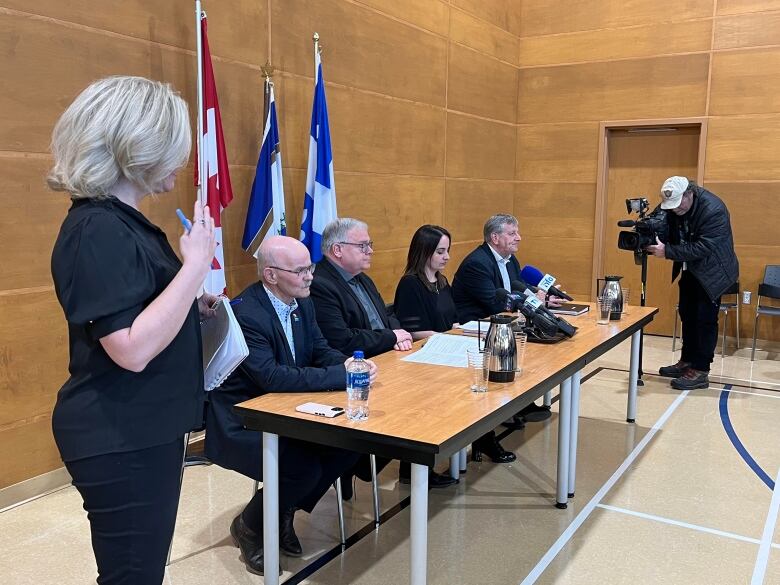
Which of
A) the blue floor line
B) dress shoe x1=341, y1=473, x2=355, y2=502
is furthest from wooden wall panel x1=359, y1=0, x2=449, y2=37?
the blue floor line

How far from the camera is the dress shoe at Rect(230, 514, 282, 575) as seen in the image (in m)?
2.68

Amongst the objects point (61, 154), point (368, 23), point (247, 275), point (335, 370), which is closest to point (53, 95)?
point (247, 275)

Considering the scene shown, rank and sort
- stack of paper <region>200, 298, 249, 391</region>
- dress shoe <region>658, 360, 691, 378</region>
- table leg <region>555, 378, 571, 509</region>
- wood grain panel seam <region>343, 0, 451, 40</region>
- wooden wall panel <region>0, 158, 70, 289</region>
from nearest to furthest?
stack of paper <region>200, 298, 249, 391</region>, wooden wall panel <region>0, 158, 70, 289</region>, table leg <region>555, 378, 571, 509</region>, wood grain panel seam <region>343, 0, 451, 40</region>, dress shoe <region>658, 360, 691, 378</region>

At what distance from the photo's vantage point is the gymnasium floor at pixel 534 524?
8.87 feet

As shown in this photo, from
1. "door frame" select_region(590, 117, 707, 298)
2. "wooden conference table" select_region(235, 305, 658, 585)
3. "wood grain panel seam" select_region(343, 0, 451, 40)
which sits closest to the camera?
"wooden conference table" select_region(235, 305, 658, 585)

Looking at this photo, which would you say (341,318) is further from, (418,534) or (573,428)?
(418,534)

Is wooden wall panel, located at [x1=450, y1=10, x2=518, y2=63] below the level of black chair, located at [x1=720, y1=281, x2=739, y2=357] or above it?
above

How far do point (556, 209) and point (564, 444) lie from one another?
4797mm

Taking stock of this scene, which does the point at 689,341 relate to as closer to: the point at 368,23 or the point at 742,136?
the point at 742,136

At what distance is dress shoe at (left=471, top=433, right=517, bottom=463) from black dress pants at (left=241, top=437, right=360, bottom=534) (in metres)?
1.33

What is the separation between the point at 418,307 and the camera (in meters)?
3.83

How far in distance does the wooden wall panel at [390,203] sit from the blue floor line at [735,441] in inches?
105

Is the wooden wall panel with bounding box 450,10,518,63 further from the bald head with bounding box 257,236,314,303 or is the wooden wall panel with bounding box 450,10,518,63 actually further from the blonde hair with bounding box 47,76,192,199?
the blonde hair with bounding box 47,76,192,199

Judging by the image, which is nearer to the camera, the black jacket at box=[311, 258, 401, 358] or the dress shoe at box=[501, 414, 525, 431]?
the black jacket at box=[311, 258, 401, 358]
